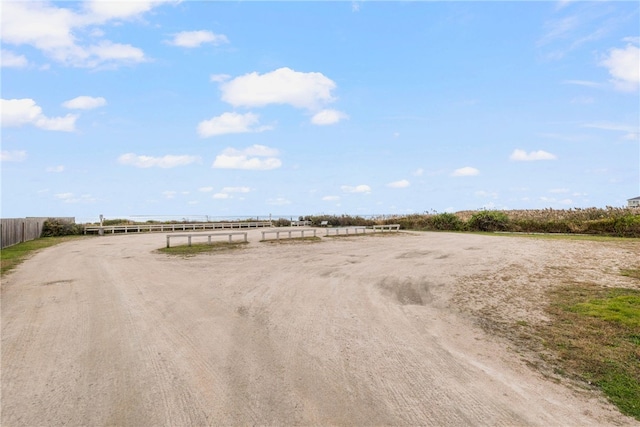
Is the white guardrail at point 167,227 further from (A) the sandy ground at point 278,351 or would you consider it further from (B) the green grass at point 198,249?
(A) the sandy ground at point 278,351

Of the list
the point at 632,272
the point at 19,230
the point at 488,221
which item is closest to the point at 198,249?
the point at 19,230

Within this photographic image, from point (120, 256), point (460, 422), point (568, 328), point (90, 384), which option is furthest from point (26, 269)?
point (568, 328)

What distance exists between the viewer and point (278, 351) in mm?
5254

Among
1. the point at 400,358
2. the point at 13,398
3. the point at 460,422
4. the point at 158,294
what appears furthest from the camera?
the point at 158,294

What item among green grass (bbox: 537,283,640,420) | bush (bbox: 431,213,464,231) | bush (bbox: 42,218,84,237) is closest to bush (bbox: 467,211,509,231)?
bush (bbox: 431,213,464,231)

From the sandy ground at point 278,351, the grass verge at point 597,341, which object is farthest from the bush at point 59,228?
the grass verge at point 597,341

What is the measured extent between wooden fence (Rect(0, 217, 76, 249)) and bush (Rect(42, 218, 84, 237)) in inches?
20.0

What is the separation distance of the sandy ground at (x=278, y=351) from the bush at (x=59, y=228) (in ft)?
67.7

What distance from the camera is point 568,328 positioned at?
20.5 feet

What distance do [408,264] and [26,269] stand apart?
12.6 m

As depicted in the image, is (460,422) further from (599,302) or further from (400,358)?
(599,302)

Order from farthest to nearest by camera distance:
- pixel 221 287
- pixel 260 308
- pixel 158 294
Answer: pixel 221 287
pixel 158 294
pixel 260 308

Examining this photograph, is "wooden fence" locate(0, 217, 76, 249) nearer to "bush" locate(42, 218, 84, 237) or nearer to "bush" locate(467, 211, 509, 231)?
"bush" locate(42, 218, 84, 237)

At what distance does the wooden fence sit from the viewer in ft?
62.8
